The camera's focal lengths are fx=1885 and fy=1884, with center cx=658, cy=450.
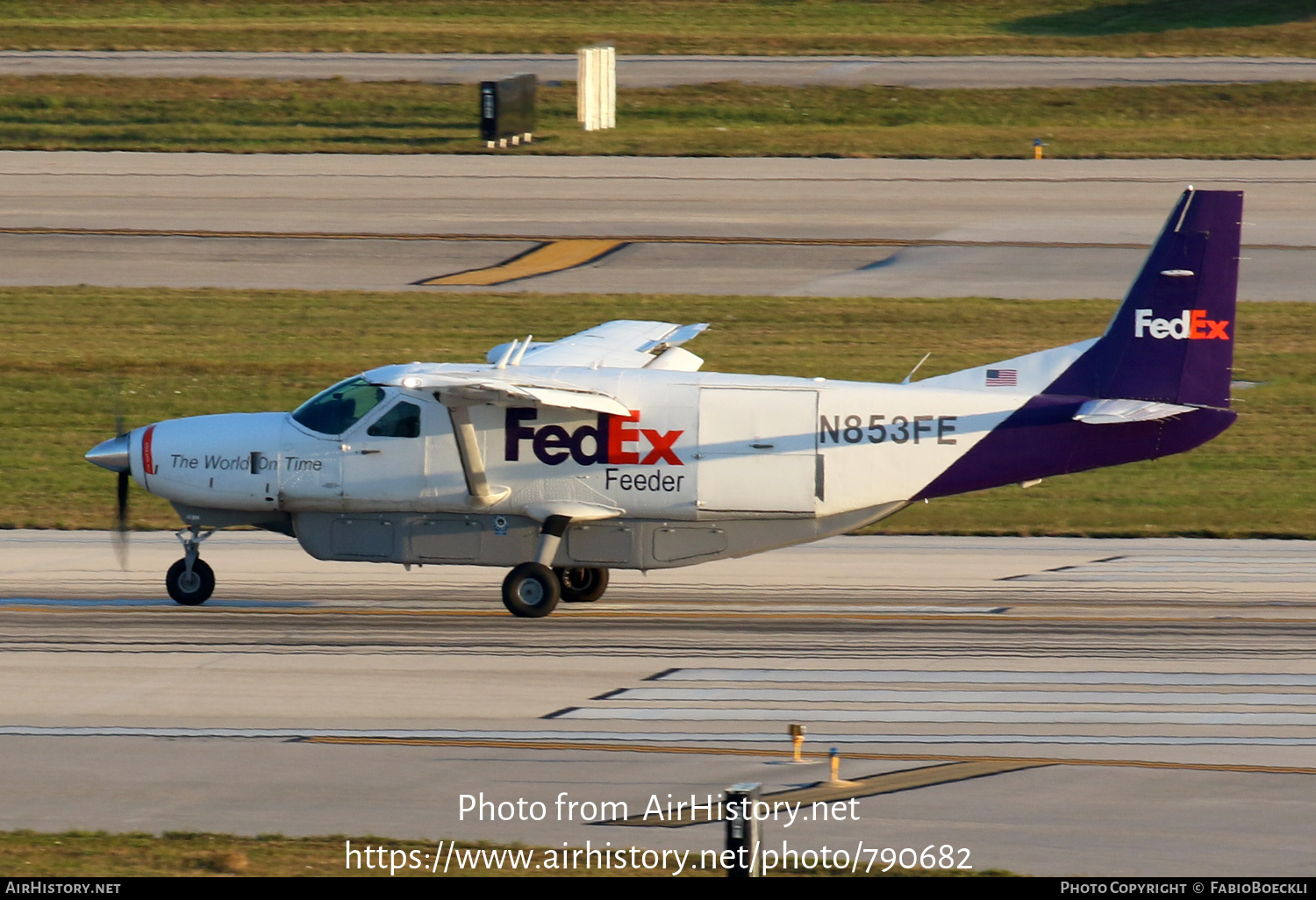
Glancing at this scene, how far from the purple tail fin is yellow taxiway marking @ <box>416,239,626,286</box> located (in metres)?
19.2

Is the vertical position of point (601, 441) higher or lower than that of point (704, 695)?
higher

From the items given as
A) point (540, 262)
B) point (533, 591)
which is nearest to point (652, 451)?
point (533, 591)

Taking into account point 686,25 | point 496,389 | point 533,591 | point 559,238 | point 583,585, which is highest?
point 686,25

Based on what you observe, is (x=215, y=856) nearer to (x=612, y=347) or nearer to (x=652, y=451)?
(x=652, y=451)

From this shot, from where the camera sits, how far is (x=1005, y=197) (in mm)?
43438

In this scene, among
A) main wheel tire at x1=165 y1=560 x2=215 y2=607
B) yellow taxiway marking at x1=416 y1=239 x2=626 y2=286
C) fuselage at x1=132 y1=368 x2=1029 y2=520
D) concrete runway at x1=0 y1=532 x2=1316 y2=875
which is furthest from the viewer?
yellow taxiway marking at x1=416 y1=239 x2=626 y2=286

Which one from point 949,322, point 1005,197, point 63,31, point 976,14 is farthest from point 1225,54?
point 63,31

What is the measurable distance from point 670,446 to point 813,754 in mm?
5401

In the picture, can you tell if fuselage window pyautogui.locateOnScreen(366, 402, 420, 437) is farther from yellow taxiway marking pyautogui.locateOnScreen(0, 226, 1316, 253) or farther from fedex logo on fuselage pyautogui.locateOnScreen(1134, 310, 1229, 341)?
yellow taxiway marking pyautogui.locateOnScreen(0, 226, 1316, 253)

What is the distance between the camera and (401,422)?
1936 centimetres

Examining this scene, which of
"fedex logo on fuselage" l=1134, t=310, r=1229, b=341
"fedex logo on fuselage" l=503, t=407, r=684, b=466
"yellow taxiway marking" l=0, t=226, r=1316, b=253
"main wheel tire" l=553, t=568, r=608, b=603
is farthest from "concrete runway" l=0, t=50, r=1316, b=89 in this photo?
"fedex logo on fuselage" l=503, t=407, r=684, b=466

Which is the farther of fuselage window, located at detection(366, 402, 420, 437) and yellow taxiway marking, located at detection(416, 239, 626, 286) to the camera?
yellow taxiway marking, located at detection(416, 239, 626, 286)

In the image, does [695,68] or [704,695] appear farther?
[695,68]

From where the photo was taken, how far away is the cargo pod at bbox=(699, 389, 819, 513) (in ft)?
62.6
